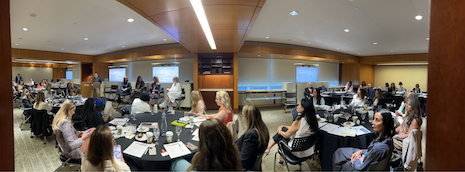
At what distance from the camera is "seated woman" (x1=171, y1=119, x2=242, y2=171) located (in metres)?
1.29

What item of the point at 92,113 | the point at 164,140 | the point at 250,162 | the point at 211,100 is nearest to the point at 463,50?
the point at 250,162

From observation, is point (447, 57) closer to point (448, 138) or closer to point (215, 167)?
point (448, 138)

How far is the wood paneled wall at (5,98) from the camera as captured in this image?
648 millimetres

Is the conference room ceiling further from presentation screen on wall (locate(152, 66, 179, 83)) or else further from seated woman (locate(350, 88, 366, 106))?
presentation screen on wall (locate(152, 66, 179, 83))

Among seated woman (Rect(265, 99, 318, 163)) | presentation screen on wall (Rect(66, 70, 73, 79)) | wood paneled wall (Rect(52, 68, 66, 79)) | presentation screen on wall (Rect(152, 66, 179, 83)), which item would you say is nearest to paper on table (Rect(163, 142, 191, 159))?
seated woman (Rect(265, 99, 318, 163))

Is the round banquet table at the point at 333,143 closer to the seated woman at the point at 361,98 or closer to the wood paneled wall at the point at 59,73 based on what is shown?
the seated woman at the point at 361,98

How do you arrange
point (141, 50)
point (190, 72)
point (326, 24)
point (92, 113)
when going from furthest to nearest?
1. point (190, 72)
2. point (141, 50)
3. point (326, 24)
4. point (92, 113)

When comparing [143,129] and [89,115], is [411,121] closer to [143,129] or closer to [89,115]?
[143,129]

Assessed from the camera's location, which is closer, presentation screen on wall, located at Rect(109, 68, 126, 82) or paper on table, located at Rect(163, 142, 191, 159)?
paper on table, located at Rect(163, 142, 191, 159)

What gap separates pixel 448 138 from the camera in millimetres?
678

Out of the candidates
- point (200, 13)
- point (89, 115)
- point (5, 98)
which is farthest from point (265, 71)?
point (5, 98)

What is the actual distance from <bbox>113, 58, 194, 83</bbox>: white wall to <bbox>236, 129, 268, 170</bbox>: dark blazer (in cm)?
837

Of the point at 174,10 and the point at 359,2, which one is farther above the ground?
the point at 359,2

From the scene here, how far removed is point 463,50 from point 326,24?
203 inches
